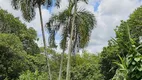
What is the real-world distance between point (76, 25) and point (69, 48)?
116 centimetres

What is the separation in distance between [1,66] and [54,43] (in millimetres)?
8536

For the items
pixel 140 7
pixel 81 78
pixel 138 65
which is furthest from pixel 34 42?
pixel 138 65

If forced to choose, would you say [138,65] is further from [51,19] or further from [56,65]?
[56,65]

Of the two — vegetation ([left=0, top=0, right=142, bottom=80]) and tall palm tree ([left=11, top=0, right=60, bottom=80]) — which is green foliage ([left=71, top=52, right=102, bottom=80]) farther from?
tall palm tree ([left=11, top=0, right=60, bottom=80])

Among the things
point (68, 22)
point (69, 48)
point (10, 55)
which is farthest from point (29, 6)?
point (10, 55)

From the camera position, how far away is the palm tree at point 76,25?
1268 centimetres

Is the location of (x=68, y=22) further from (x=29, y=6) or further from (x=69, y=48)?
(x=29, y=6)

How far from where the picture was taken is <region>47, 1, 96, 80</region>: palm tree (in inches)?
499

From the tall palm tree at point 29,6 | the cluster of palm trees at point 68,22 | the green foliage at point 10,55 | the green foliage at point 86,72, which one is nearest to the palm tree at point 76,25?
the cluster of palm trees at point 68,22

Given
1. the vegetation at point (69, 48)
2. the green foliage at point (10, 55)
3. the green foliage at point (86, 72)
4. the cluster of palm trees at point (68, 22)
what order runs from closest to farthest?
the vegetation at point (69, 48)
the cluster of palm trees at point (68, 22)
the green foliage at point (10, 55)
the green foliage at point (86, 72)

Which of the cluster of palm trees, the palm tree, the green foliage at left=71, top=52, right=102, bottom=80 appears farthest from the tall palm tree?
→ the green foliage at left=71, top=52, right=102, bottom=80

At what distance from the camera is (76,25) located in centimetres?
1275

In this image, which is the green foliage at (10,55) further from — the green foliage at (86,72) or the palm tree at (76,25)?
the palm tree at (76,25)

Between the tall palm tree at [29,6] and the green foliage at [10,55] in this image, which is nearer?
the tall palm tree at [29,6]
